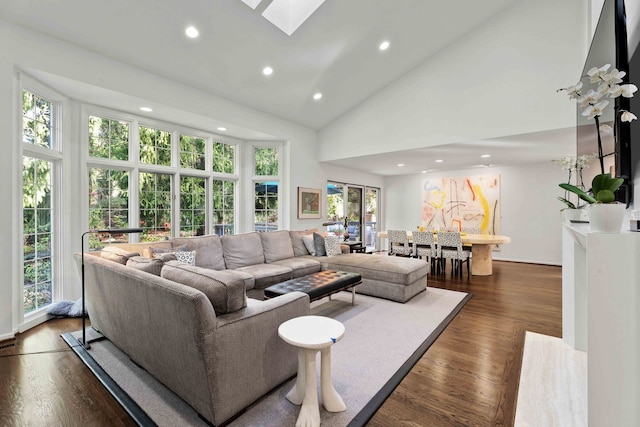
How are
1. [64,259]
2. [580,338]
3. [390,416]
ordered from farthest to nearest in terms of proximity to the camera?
[64,259] → [580,338] → [390,416]

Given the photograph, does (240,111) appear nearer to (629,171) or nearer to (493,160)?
(629,171)

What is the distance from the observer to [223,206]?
223 inches

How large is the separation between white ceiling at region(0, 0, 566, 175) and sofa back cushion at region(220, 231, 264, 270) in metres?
2.07

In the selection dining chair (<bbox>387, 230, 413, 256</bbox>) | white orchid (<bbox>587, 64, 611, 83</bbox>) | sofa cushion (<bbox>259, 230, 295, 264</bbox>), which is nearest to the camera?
white orchid (<bbox>587, 64, 611, 83</bbox>)

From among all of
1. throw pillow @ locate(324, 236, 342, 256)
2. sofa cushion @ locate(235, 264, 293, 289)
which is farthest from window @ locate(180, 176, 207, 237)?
throw pillow @ locate(324, 236, 342, 256)

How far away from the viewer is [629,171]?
64.9 inches

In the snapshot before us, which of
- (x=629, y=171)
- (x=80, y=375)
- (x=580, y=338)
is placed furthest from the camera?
(x=580, y=338)

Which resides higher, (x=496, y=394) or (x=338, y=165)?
(x=338, y=165)

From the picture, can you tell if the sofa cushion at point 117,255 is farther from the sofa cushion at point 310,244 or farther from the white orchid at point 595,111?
the white orchid at point 595,111

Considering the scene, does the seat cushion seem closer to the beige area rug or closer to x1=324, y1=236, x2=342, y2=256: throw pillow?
x1=324, y1=236, x2=342, y2=256: throw pillow

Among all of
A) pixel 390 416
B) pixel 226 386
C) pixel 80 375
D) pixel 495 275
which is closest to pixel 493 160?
pixel 495 275

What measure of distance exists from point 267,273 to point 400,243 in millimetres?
3281

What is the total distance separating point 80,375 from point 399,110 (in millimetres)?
5635

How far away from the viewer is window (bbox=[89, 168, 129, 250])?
3.99 metres
